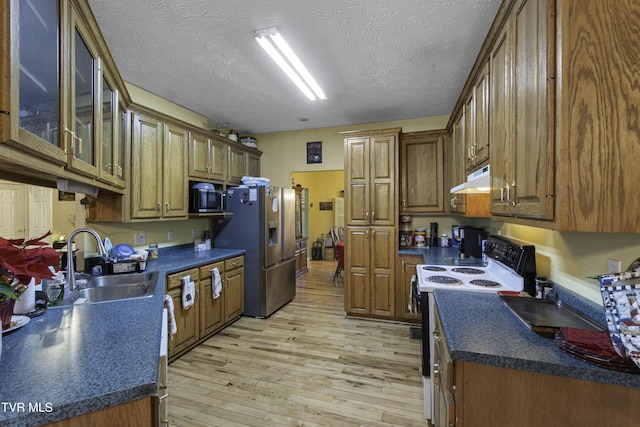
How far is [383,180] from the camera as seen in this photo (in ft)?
11.3

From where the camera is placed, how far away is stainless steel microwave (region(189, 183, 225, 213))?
3213 mm

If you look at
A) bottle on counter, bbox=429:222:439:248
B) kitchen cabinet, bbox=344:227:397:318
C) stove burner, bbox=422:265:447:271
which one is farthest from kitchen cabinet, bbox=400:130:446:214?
stove burner, bbox=422:265:447:271

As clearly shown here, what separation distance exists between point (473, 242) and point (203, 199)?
10.0ft

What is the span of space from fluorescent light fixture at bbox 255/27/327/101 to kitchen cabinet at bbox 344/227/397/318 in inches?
68.2

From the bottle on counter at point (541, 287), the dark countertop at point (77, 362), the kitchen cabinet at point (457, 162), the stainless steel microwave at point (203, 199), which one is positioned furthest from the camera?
the stainless steel microwave at point (203, 199)

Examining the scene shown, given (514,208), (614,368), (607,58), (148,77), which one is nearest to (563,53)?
(607,58)

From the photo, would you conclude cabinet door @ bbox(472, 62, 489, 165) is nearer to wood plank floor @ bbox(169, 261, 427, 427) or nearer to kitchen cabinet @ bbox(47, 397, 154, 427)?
wood plank floor @ bbox(169, 261, 427, 427)

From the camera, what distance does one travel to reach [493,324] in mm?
1230

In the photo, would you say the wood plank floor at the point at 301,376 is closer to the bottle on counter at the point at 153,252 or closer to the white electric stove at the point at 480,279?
the white electric stove at the point at 480,279

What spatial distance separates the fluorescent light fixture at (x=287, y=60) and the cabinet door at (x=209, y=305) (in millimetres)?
2105

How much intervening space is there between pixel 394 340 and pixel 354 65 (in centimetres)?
277

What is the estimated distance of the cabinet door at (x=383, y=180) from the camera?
11.2 ft

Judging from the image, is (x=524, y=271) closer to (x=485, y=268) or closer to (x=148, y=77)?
(x=485, y=268)

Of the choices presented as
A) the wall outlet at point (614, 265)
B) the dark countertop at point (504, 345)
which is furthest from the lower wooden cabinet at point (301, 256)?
the wall outlet at point (614, 265)
